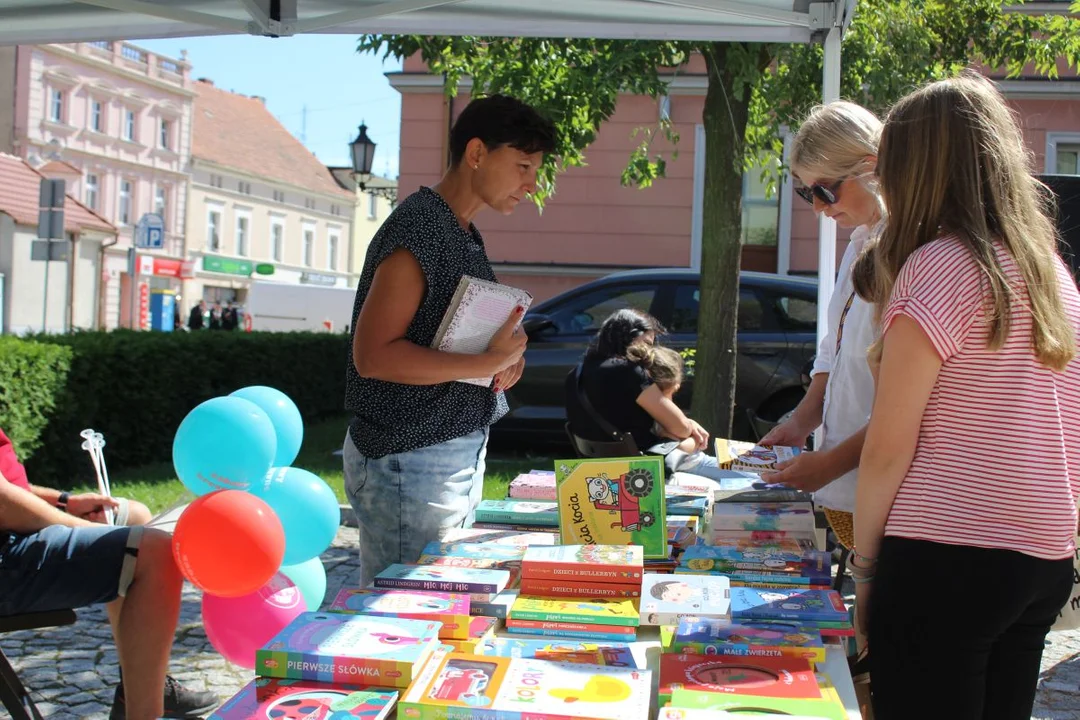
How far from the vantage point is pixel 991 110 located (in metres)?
1.72

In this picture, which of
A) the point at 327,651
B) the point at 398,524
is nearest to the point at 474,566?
the point at 398,524

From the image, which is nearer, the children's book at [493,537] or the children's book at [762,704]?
the children's book at [762,704]

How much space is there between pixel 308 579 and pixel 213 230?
4855 centimetres

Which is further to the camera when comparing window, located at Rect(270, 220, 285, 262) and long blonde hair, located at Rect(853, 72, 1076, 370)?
window, located at Rect(270, 220, 285, 262)

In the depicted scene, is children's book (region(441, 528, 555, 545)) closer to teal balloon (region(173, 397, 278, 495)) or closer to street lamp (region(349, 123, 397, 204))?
teal balloon (region(173, 397, 278, 495))

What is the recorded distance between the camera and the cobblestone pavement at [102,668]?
3.65 meters

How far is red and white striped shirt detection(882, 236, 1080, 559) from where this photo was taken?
1634 mm

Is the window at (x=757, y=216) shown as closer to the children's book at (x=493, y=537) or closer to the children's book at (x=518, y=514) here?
the children's book at (x=518, y=514)

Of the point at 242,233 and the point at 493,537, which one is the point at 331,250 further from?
the point at 493,537

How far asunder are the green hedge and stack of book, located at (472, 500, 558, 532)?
5442mm

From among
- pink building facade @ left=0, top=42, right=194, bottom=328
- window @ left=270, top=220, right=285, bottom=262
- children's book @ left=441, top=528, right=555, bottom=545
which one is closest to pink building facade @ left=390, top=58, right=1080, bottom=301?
children's book @ left=441, top=528, right=555, bottom=545

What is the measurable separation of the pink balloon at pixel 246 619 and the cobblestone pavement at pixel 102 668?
0.85m

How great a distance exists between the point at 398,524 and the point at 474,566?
28cm

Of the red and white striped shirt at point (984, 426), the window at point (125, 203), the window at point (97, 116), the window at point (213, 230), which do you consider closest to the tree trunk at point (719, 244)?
the red and white striped shirt at point (984, 426)
